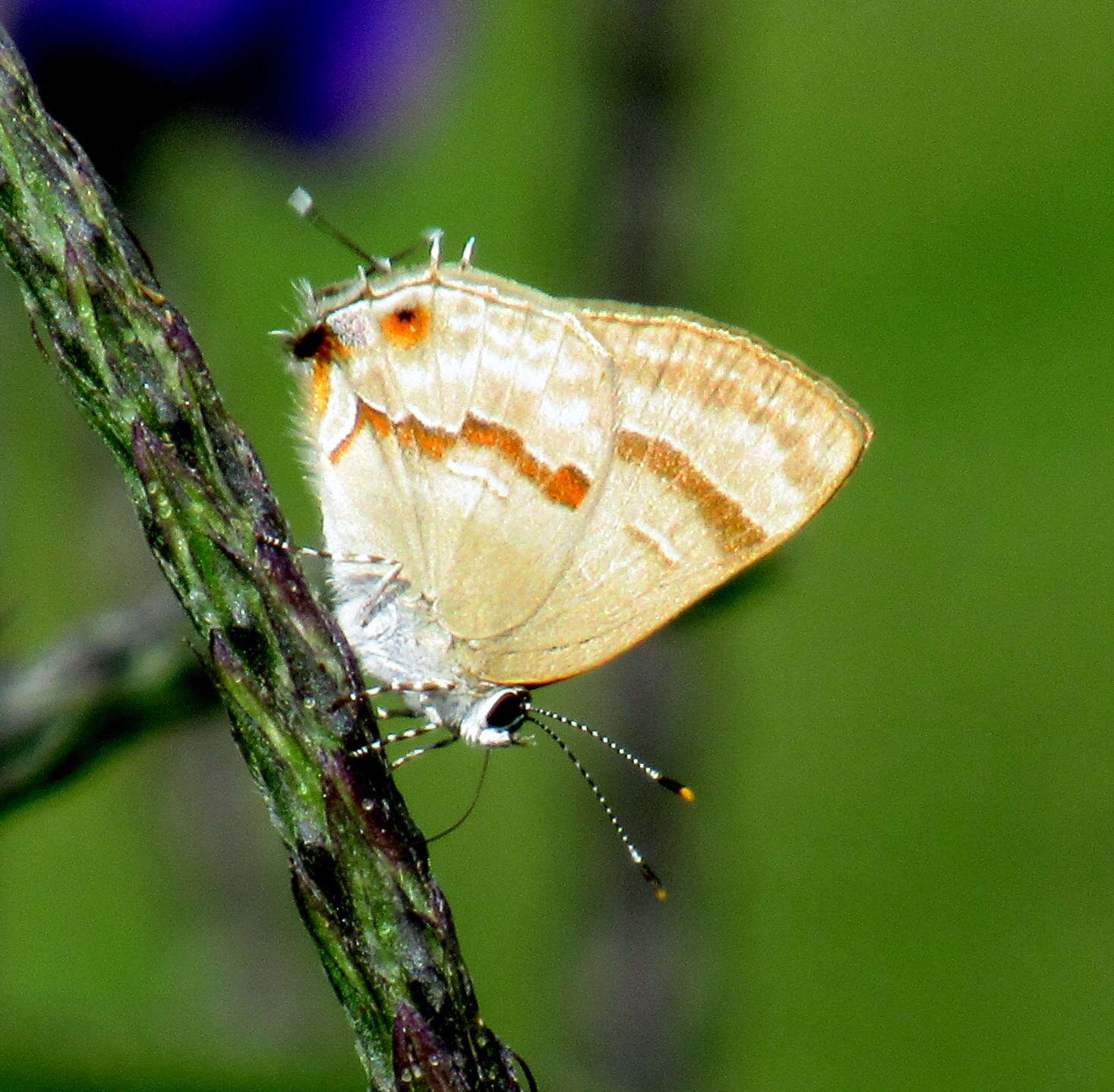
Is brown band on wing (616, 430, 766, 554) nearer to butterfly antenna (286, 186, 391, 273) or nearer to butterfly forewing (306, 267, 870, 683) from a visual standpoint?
butterfly forewing (306, 267, 870, 683)

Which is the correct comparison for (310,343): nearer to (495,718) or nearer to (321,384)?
(321,384)

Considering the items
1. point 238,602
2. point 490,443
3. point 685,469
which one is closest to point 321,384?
point 490,443

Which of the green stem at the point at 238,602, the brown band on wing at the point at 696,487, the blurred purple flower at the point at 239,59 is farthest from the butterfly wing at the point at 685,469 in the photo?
the blurred purple flower at the point at 239,59

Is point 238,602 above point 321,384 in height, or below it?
below

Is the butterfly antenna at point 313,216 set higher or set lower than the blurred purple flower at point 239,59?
lower

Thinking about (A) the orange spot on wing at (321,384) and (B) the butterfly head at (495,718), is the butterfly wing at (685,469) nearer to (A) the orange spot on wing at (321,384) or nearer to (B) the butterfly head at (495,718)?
(B) the butterfly head at (495,718)

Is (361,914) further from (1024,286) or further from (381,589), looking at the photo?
(1024,286)

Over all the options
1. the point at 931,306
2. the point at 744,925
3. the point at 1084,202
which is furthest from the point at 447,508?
the point at 1084,202
